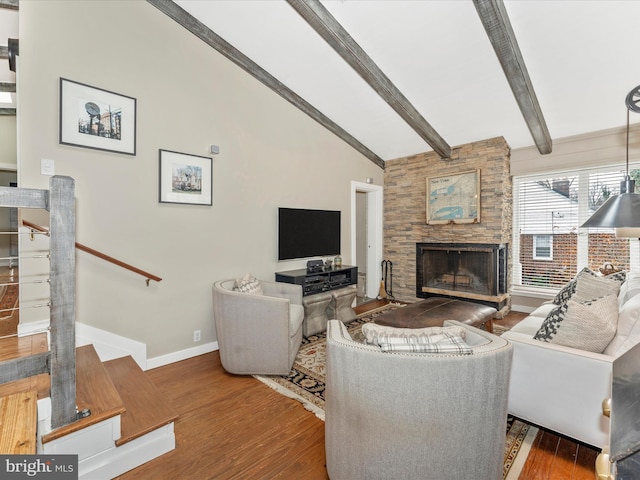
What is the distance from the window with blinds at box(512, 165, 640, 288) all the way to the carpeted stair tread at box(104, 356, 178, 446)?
5.18m

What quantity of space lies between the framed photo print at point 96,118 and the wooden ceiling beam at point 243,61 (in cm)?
101

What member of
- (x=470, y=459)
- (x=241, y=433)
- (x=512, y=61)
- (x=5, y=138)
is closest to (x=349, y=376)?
(x=470, y=459)

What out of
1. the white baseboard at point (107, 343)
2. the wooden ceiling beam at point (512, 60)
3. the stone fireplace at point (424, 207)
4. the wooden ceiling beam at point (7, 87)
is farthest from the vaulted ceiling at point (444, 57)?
the white baseboard at point (107, 343)

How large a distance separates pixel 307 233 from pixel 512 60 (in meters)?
2.96

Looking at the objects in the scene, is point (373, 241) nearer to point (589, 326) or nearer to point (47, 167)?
point (589, 326)

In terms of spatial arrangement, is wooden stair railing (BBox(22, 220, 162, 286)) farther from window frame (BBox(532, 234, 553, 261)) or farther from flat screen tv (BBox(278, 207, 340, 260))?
window frame (BBox(532, 234, 553, 261))

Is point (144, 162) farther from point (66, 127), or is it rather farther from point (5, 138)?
point (5, 138)

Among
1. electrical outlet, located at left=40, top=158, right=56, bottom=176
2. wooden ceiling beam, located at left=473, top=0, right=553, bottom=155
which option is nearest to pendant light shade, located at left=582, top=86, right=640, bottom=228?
wooden ceiling beam, located at left=473, top=0, right=553, bottom=155

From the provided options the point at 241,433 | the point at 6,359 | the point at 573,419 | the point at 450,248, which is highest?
the point at 450,248

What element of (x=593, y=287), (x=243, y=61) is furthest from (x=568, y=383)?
(x=243, y=61)

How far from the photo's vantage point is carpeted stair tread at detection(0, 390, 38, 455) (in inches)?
44.6

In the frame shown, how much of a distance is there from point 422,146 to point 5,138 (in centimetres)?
730

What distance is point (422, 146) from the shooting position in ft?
16.9

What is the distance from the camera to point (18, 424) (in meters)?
1.29
